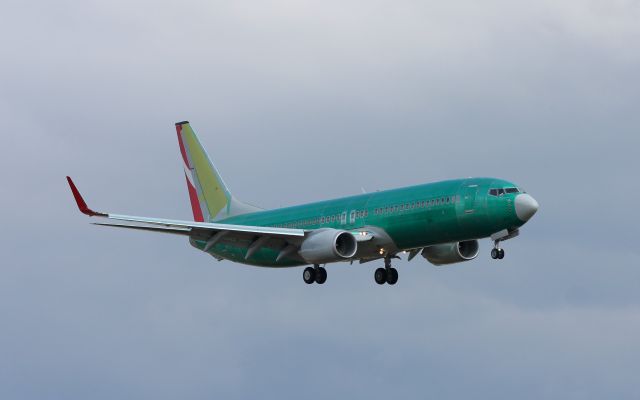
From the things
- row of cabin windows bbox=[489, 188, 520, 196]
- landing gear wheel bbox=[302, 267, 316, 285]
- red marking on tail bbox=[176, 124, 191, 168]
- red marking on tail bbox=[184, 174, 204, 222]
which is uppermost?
red marking on tail bbox=[176, 124, 191, 168]

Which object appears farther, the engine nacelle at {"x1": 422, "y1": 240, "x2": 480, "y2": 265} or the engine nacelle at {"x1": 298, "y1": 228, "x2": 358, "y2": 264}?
the engine nacelle at {"x1": 422, "y1": 240, "x2": 480, "y2": 265}

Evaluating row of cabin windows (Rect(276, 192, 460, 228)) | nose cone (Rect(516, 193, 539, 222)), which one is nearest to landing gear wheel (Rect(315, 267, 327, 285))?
row of cabin windows (Rect(276, 192, 460, 228))

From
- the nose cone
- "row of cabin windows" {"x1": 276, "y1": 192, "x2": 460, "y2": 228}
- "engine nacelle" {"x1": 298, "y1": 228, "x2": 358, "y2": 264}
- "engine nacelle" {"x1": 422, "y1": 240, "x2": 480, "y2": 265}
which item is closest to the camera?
the nose cone

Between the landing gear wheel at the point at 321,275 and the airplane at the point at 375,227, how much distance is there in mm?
54

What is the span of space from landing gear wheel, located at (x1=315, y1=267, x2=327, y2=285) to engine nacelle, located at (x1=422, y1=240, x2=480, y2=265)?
5.57 metres

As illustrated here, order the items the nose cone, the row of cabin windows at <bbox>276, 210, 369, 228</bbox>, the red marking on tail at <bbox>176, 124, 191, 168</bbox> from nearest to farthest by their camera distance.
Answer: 1. the nose cone
2. the row of cabin windows at <bbox>276, 210, 369, 228</bbox>
3. the red marking on tail at <bbox>176, 124, 191, 168</bbox>

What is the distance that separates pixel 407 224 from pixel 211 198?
21264mm

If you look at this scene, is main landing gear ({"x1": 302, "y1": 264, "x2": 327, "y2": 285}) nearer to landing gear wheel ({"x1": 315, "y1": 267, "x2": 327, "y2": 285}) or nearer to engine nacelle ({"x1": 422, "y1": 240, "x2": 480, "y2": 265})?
landing gear wheel ({"x1": 315, "y1": 267, "x2": 327, "y2": 285})

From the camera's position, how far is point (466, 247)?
79.3 meters

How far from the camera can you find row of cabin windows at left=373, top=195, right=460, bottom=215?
237 ft

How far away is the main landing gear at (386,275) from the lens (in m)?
79.8

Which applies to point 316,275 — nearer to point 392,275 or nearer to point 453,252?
point 392,275

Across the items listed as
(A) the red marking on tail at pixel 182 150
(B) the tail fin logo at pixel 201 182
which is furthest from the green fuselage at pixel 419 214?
(A) the red marking on tail at pixel 182 150

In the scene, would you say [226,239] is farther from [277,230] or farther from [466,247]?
[466,247]
